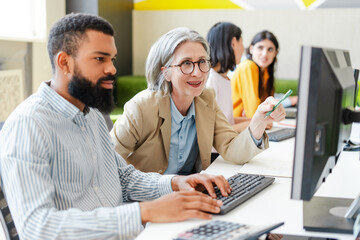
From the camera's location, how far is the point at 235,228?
102 centimetres

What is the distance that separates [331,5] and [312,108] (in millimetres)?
4364

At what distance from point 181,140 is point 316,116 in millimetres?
1094

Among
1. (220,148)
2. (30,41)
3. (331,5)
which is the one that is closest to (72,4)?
(30,41)

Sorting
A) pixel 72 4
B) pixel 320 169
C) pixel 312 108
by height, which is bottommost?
pixel 320 169

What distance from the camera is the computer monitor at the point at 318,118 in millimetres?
875

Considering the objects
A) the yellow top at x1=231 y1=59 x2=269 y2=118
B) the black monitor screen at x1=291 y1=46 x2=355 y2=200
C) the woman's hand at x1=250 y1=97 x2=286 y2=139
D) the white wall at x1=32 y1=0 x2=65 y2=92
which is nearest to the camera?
the black monitor screen at x1=291 y1=46 x2=355 y2=200

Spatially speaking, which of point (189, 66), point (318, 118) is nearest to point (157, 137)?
point (189, 66)

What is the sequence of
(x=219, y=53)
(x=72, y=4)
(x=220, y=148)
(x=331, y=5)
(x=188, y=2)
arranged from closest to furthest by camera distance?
1. (x=220, y=148)
2. (x=219, y=53)
3. (x=72, y=4)
4. (x=331, y=5)
5. (x=188, y=2)

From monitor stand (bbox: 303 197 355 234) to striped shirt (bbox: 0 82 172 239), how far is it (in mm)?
437

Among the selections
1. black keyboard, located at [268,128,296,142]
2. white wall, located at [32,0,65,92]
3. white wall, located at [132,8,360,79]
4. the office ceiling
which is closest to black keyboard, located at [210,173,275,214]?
black keyboard, located at [268,128,296,142]

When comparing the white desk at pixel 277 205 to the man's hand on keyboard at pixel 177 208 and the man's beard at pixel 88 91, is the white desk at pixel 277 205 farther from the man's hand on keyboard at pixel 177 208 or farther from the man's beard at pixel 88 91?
the man's beard at pixel 88 91

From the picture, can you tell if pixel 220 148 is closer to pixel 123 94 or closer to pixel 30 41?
pixel 30 41

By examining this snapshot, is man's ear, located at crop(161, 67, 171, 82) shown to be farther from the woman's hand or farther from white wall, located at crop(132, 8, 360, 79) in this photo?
white wall, located at crop(132, 8, 360, 79)

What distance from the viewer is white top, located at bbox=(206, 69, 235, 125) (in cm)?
275
